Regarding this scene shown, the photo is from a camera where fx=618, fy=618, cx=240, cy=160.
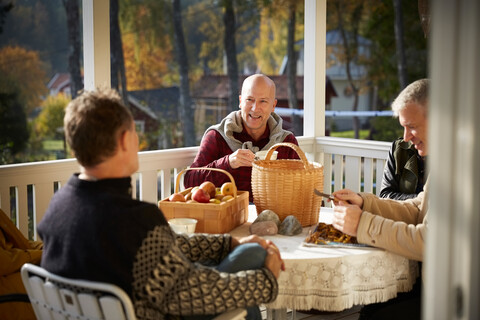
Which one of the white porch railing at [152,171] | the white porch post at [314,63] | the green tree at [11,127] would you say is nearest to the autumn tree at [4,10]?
the green tree at [11,127]

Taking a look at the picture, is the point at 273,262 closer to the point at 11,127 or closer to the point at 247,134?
the point at 247,134

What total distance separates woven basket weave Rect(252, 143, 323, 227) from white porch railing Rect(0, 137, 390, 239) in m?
1.14

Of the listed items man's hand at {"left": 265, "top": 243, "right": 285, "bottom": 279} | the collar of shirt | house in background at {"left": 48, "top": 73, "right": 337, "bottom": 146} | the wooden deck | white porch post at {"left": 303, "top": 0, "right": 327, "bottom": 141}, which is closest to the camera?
man's hand at {"left": 265, "top": 243, "right": 285, "bottom": 279}

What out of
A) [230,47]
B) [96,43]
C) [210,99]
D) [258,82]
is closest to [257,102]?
[258,82]

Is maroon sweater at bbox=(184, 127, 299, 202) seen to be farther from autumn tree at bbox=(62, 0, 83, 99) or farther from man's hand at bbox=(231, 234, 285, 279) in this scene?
autumn tree at bbox=(62, 0, 83, 99)

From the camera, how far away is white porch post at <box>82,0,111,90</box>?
349 cm

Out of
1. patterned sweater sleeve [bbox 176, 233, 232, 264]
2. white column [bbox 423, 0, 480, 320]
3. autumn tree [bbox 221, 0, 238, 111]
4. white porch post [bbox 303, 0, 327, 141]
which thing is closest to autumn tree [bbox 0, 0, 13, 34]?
autumn tree [bbox 221, 0, 238, 111]

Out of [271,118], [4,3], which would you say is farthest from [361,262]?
[4,3]

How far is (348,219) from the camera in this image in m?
2.29

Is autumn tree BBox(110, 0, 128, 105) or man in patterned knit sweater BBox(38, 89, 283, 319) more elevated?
autumn tree BBox(110, 0, 128, 105)

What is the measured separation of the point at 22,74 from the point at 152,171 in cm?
749

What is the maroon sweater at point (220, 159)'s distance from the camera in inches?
137

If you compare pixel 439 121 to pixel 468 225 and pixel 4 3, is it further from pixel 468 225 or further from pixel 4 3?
pixel 4 3

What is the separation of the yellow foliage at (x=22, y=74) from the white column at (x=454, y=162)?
1000 centimetres
